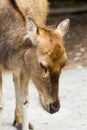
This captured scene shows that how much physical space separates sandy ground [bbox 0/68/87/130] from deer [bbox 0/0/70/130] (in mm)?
417

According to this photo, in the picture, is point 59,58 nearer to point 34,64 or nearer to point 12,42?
point 34,64

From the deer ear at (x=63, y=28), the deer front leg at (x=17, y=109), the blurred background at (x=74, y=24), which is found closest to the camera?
the deer ear at (x=63, y=28)

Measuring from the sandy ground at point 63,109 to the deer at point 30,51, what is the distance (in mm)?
417

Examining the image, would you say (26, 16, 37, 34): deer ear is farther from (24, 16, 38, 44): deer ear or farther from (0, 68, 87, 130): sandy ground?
(0, 68, 87, 130): sandy ground

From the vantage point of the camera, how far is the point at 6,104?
7684 mm

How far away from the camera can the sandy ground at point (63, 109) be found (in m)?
6.84

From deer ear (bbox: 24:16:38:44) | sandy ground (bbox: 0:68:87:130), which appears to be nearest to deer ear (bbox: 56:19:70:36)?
deer ear (bbox: 24:16:38:44)

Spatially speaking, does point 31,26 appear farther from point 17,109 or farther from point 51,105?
point 17,109

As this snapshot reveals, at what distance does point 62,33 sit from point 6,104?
221 cm

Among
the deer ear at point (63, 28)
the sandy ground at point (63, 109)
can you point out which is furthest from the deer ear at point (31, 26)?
the sandy ground at point (63, 109)

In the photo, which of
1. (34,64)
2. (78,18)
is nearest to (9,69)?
(34,64)

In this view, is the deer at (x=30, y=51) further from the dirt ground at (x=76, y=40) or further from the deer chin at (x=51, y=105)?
the dirt ground at (x=76, y=40)

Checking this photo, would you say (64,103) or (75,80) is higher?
(64,103)

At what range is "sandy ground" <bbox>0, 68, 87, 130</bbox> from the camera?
22.4 feet
